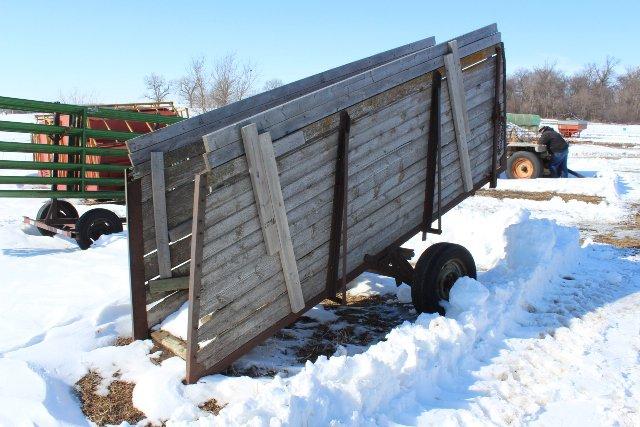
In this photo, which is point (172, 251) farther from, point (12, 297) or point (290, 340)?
point (12, 297)

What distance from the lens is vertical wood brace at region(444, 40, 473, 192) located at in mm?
5004

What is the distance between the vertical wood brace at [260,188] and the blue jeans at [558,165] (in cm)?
1458

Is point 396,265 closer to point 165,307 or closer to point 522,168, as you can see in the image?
point 165,307

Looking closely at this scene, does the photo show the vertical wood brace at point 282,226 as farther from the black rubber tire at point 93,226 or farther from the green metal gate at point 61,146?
the green metal gate at point 61,146

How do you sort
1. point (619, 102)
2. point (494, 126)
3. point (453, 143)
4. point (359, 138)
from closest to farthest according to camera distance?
point (359, 138) < point (453, 143) < point (494, 126) < point (619, 102)

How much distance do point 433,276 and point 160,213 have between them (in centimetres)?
244

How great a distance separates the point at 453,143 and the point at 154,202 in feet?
9.66

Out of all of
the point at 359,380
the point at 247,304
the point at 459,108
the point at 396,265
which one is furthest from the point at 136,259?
the point at 459,108

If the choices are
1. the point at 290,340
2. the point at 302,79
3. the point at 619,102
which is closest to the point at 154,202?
the point at 290,340

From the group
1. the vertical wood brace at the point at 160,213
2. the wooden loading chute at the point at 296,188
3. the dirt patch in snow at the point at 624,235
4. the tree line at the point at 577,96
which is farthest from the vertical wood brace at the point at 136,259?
the tree line at the point at 577,96

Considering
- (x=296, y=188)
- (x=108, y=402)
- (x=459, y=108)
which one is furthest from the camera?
(x=459, y=108)

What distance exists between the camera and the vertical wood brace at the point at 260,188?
3432 mm

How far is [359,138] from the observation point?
428 cm

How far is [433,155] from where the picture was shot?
5008mm
